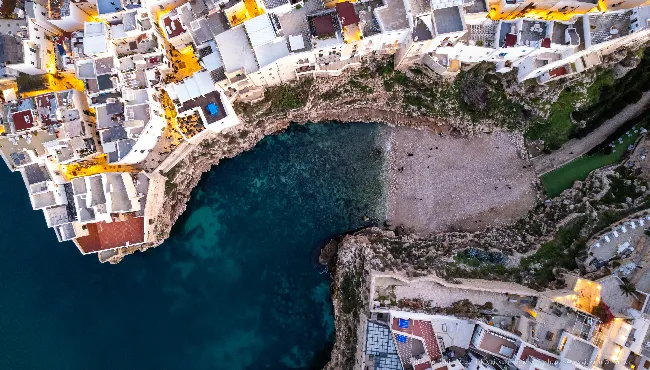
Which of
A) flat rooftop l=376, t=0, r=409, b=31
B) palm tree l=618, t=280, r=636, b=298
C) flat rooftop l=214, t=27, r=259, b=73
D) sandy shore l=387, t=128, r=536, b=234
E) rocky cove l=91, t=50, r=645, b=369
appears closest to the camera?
palm tree l=618, t=280, r=636, b=298

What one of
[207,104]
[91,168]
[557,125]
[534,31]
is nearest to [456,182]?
[557,125]

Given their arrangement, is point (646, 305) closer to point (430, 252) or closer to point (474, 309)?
point (474, 309)

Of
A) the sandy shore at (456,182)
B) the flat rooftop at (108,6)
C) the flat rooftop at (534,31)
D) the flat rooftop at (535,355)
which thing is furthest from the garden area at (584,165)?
the flat rooftop at (108,6)

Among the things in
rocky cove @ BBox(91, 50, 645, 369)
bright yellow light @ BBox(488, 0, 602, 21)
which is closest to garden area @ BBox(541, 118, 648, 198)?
rocky cove @ BBox(91, 50, 645, 369)

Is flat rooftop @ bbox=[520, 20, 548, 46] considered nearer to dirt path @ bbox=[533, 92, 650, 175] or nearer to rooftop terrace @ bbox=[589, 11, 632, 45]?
rooftop terrace @ bbox=[589, 11, 632, 45]

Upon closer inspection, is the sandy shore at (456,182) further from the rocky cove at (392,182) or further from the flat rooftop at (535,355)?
the flat rooftop at (535,355)
